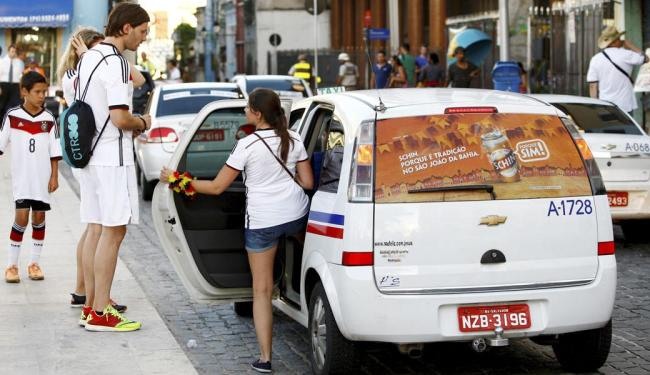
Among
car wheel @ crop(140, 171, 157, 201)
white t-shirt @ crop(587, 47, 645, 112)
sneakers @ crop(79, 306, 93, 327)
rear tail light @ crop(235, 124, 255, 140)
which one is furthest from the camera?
car wheel @ crop(140, 171, 157, 201)

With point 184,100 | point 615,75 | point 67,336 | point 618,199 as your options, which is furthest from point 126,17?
point 615,75

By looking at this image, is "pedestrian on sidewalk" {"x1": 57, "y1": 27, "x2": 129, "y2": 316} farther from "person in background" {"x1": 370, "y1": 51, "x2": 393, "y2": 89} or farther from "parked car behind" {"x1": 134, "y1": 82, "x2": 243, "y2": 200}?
"person in background" {"x1": 370, "y1": 51, "x2": 393, "y2": 89}

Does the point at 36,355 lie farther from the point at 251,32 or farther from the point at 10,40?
the point at 251,32

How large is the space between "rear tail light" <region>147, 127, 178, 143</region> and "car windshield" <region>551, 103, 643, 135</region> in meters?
5.86

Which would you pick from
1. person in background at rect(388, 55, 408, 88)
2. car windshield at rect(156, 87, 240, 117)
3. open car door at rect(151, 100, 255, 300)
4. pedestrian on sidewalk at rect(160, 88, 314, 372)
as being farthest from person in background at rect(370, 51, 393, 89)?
pedestrian on sidewalk at rect(160, 88, 314, 372)

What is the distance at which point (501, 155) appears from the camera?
7039 mm

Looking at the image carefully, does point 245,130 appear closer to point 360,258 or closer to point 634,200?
point 360,258

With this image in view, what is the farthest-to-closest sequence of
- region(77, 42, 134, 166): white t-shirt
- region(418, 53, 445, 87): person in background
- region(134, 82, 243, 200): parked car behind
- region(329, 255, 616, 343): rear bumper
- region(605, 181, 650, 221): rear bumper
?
region(418, 53, 445, 87): person in background < region(134, 82, 243, 200): parked car behind < region(605, 181, 650, 221): rear bumper < region(77, 42, 134, 166): white t-shirt < region(329, 255, 616, 343): rear bumper

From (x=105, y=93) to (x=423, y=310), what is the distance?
Answer: 9.31ft

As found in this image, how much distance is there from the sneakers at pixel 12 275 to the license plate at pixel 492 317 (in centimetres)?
488

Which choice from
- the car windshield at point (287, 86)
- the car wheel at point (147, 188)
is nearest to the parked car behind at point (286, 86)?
the car windshield at point (287, 86)

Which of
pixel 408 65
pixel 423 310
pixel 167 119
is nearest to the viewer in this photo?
pixel 423 310

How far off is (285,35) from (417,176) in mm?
53935

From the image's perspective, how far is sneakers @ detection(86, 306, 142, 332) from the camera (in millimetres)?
8797
